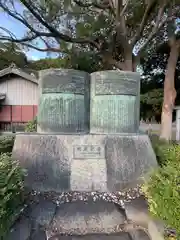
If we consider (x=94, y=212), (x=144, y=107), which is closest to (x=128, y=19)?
(x=144, y=107)

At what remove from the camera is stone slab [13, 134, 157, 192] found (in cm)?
357

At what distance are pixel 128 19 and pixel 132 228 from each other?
12312 millimetres

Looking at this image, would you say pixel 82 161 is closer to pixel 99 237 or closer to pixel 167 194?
pixel 99 237

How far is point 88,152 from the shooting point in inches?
146

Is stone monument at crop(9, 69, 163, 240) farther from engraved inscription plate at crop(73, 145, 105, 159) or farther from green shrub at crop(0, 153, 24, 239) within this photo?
green shrub at crop(0, 153, 24, 239)

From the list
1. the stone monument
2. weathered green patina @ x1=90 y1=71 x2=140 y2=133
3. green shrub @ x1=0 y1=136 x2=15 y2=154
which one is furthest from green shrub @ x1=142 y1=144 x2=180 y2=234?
green shrub @ x1=0 y1=136 x2=15 y2=154

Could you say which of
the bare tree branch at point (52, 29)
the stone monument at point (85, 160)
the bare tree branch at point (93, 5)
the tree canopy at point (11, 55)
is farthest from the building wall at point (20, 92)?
the stone monument at point (85, 160)

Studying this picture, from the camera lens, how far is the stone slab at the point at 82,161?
11.7 ft

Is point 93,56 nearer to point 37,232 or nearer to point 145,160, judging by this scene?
point 145,160

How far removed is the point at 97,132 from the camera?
4160 mm

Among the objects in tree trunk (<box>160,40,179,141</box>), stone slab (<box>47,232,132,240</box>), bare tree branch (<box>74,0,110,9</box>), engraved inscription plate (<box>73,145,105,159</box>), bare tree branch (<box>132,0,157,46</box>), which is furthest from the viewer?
tree trunk (<box>160,40,179,141</box>)

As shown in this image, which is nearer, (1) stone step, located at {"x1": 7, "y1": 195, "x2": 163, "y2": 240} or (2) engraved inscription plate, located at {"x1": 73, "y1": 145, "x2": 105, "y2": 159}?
(1) stone step, located at {"x1": 7, "y1": 195, "x2": 163, "y2": 240}

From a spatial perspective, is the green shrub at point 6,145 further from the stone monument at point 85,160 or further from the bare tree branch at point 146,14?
the bare tree branch at point 146,14

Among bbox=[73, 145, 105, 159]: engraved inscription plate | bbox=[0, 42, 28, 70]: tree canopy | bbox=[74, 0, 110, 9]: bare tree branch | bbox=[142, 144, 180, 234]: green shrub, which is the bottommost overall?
bbox=[142, 144, 180, 234]: green shrub
